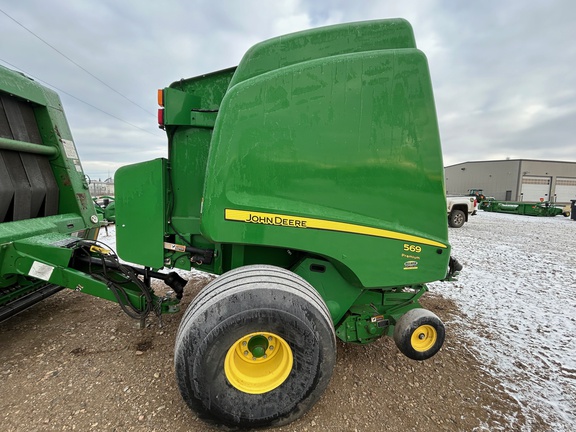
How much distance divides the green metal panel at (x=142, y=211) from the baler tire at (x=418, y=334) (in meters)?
2.09

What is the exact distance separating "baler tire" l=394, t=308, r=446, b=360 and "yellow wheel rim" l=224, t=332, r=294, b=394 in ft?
3.27

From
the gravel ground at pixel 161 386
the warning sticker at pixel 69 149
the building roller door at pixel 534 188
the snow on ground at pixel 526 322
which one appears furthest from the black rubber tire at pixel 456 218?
the building roller door at pixel 534 188


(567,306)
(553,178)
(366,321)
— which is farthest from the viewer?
(553,178)

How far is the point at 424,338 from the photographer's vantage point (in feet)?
7.83

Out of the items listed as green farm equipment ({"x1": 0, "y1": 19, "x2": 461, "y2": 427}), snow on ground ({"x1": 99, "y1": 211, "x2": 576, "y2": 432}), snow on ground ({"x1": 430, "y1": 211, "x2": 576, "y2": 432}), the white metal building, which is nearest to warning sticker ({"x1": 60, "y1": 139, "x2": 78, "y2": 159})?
green farm equipment ({"x1": 0, "y1": 19, "x2": 461, "y2": 427})

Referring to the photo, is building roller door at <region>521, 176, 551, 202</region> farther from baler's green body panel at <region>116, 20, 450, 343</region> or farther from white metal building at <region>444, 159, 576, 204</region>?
baler's green body panel at <region>116, 20, 450, 343</region>

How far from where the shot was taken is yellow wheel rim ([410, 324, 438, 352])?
234 centimetres

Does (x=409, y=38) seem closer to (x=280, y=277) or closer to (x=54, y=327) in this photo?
(x=280, y=277)

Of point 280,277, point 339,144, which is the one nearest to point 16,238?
point 280,277

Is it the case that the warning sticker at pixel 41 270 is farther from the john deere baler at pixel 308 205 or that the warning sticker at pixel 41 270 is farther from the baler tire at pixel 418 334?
the baler tire at pixel 418 334

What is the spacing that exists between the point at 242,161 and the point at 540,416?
114 inches

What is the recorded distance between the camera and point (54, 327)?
3.18 metres

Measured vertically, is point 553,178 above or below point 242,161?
above

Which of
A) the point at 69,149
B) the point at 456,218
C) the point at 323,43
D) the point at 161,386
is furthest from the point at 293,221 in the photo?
the point at 456,218
